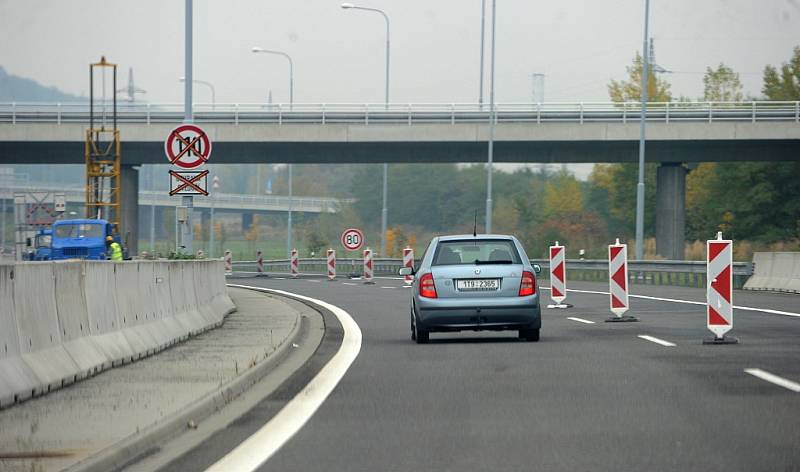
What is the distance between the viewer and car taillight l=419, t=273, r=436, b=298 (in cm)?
1683

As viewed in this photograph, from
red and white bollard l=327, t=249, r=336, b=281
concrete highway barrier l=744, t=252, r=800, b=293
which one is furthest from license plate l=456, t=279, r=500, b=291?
red and white bollard l=327, t=249, r=336, b=281

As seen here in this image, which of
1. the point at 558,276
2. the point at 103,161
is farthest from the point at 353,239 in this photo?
the point at 558,276

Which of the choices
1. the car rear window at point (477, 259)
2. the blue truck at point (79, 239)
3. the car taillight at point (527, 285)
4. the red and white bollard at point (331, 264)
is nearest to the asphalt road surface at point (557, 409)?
the car taillight at point (527, 285)

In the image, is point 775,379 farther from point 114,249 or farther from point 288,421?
point 114,249

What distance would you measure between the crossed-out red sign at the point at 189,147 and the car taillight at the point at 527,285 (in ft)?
23.2

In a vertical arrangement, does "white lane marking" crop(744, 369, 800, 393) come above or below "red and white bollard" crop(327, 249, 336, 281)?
above

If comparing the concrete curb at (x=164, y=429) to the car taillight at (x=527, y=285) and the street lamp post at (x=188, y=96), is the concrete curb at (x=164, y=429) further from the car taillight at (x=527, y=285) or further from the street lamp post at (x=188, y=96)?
the street lamp post at (x=188, y=96)

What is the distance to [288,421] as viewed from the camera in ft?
Result: 31.3

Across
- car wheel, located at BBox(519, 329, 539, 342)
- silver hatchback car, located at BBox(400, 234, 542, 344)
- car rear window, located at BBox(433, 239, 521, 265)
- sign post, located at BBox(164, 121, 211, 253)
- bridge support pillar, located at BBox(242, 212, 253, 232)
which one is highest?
sign post, located at BBox(164, 121, 211, 253)

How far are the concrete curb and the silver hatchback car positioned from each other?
12.8 feet

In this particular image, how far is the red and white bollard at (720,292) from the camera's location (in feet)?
53.2

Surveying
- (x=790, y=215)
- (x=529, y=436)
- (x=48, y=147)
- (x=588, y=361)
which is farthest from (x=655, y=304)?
(x=790, y=215)

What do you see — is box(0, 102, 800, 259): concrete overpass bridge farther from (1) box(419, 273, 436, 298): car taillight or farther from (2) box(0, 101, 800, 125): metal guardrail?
(1) box(419, 273, 436, 298): car taillight

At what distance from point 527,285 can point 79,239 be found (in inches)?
1011
